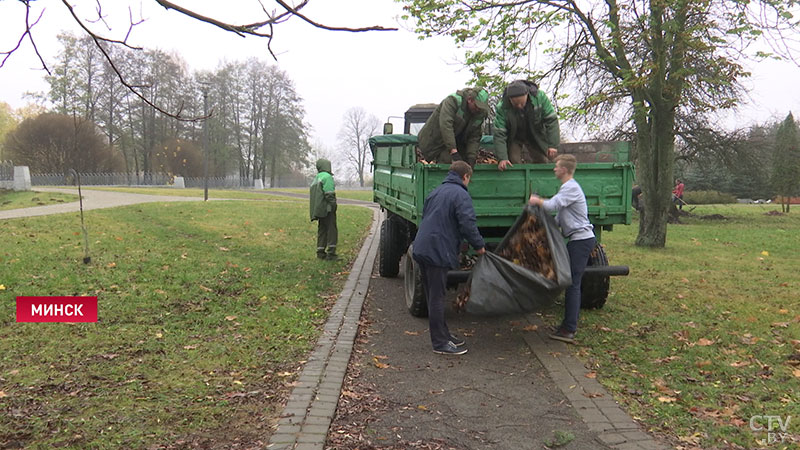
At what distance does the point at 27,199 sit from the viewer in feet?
67.4

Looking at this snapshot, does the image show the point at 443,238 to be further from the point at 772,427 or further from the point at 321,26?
the point at 321,26

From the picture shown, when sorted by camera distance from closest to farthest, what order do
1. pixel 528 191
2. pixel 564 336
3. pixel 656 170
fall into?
pixel 564 336 → pixel 528 191 → pixel 656 170

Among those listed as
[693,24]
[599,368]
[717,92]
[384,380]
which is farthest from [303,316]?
[717,92]

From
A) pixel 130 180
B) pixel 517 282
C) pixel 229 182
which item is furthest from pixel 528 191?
pixel 229 182

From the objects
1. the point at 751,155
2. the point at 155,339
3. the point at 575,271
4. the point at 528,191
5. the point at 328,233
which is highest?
the point at 751,155

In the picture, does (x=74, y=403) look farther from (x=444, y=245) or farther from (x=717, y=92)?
(x=717, y=92)

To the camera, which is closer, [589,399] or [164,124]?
[589,399]

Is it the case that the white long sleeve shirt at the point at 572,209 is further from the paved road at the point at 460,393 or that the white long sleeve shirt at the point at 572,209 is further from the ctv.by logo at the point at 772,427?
the ctv.by logo at the point at 772,427

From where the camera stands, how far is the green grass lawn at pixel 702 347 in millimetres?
3910

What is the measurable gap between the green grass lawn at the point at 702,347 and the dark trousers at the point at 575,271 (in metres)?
0.26

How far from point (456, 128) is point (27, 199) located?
19471mm

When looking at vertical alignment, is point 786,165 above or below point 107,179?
above

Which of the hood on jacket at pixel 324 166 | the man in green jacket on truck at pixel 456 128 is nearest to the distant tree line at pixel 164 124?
the hood on jacket at pixel 324 166

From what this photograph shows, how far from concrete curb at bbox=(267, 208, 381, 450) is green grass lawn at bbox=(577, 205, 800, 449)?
2.03 m
